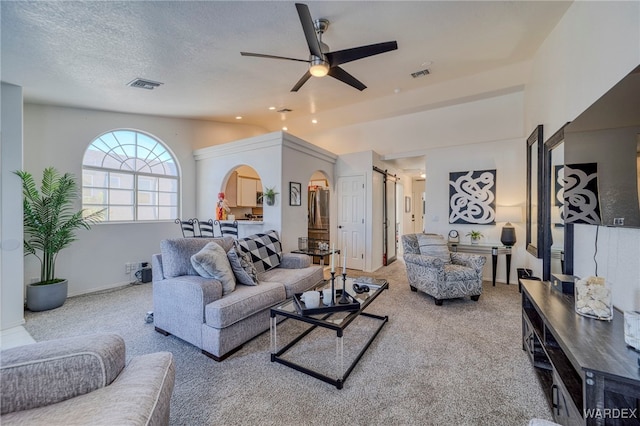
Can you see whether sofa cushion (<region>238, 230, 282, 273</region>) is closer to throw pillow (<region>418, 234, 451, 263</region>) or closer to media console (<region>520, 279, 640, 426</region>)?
throw pillow (<region>418, 234, 451, 263</region>)

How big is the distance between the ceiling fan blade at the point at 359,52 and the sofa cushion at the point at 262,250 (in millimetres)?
2376

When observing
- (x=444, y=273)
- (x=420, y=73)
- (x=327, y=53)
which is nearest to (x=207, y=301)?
(x=327, y=53)

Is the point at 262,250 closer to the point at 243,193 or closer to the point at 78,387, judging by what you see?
the point at 78,387

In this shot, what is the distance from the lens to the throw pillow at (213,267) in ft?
8.14

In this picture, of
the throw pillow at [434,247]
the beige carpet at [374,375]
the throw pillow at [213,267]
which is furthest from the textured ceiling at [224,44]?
the beige carpet at [374,375]

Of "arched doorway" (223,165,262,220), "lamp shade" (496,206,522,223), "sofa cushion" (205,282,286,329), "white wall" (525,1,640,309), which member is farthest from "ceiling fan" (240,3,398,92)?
"arched doorway" (223,165,262,220)

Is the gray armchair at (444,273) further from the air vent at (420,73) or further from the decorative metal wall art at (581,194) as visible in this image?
the air vent at (420,73)

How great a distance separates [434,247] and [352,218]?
6.27ft

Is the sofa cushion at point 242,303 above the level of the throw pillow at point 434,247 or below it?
below

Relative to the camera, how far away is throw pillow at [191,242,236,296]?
2.48m

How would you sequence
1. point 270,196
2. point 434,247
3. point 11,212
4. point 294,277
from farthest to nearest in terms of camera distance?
point 270,196 < point 434,247 < point 294,277 < point 11,212

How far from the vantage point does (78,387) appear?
106 cm

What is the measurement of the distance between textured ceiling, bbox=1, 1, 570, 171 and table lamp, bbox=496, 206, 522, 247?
80.6 inches

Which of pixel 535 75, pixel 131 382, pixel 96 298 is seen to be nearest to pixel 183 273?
pixel 131 382
